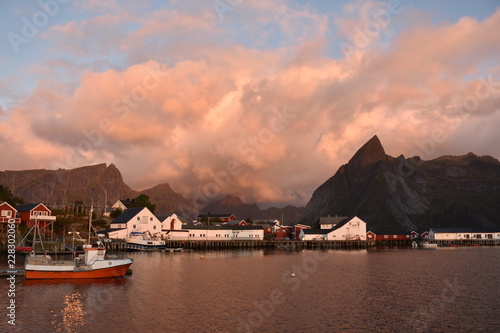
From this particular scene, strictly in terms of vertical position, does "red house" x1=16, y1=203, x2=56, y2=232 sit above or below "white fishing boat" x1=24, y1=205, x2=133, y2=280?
above

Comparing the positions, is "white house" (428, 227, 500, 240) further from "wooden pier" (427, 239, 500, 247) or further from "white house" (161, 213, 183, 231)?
"white house" (161, 213, 183, 231)

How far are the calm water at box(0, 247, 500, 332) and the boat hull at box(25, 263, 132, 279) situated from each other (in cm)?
128

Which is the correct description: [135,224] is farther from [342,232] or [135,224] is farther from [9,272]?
[342,232]

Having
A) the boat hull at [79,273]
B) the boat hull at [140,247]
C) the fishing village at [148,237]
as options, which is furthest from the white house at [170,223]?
the boat hull at [79,273]

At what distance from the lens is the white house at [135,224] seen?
111 meters

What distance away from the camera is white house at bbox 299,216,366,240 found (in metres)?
141

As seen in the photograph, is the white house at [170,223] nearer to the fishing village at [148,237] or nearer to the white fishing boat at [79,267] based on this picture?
the fishing village at [148,237]

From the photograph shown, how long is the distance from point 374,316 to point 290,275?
2280 cm

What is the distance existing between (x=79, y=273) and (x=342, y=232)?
10974cm

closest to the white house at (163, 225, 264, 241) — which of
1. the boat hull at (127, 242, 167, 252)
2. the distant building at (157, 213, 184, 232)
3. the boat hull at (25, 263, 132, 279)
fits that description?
the distant building at (157, 213, 184, 232)

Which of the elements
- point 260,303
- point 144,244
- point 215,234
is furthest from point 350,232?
point 260,303

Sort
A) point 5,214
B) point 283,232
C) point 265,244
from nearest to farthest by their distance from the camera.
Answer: point 5,214
point 265,244
point 283,232

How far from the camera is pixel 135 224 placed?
114062 mm

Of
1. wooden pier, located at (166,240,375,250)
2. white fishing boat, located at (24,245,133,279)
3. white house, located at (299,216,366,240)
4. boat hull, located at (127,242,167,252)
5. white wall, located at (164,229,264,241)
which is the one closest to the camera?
white fishing boat, located at (24,245,133,279)
